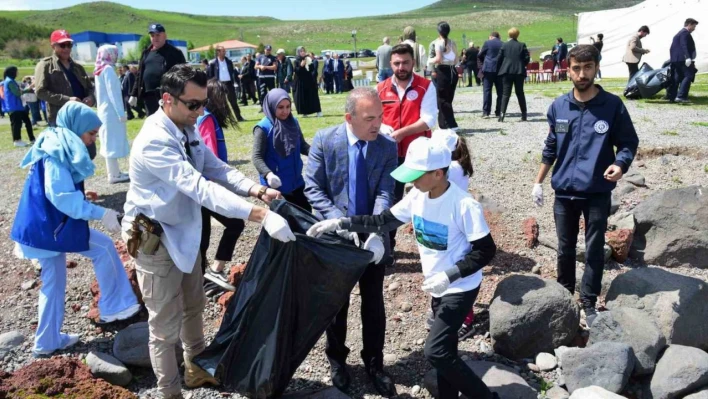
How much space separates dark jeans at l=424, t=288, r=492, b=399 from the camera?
3.36 metres

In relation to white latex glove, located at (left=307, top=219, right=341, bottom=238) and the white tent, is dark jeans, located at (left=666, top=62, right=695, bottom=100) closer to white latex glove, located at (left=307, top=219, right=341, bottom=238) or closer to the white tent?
the white tent

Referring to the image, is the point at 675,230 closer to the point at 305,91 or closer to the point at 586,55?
the point at 586,55

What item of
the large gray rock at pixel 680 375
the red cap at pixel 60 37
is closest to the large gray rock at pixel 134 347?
the large gray rock at pixel 680 375

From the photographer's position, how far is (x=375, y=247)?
356cm

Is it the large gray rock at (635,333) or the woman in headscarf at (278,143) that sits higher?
the woman in headscarf at (278,143)

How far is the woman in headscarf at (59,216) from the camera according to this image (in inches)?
156

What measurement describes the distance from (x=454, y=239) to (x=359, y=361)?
142 cm

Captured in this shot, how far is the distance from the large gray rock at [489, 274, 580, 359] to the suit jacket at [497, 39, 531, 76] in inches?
319

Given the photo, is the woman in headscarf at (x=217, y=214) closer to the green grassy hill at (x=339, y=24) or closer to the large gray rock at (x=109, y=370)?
the large gray rock at (x=109, y=370)

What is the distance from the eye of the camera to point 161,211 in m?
3.34

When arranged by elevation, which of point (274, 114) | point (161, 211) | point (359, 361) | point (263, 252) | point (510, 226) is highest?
point (274, 114)

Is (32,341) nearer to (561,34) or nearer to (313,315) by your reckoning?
(313,315)

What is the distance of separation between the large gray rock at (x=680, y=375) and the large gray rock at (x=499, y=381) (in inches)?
30.8

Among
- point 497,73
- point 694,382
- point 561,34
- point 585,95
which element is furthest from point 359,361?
point 561,34
